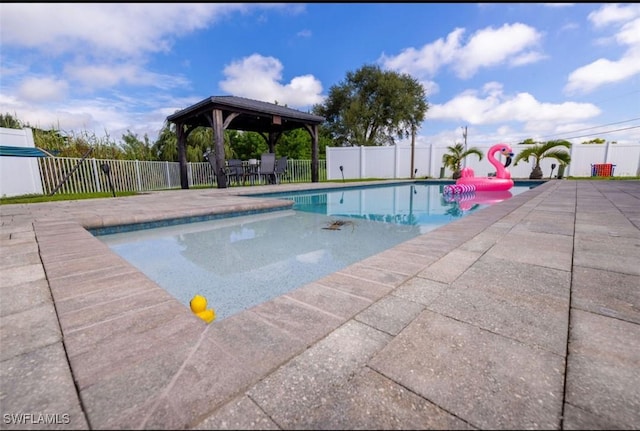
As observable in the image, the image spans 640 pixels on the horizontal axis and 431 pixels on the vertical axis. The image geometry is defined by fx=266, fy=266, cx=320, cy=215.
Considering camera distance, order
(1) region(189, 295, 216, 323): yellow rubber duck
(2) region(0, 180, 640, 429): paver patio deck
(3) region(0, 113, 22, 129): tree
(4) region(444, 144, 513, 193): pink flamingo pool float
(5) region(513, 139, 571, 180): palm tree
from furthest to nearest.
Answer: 1. (5) region(513, 139, 571, 180): palm tree
2. (3) region(0, 113, 22, 129): tree
3. (4) region(444, 144, 513, 193): pink flamingo pool float
4. (1) region(189, 295, 216, 323): yellow rubber duck
5. (2) region(0, 180, 640, 429): paver patio deck

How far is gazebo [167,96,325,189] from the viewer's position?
359 inches

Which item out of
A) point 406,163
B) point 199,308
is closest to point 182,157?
point 199,308

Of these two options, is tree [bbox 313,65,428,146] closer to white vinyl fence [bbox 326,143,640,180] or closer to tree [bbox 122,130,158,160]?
white vinyl fence [bbox 326,143,640,180]

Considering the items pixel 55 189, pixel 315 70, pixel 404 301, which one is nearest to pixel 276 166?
pixel 55 189

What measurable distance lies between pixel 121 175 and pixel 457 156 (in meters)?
17.7

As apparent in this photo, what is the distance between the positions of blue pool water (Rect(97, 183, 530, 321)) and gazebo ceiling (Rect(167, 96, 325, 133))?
16.6 feet

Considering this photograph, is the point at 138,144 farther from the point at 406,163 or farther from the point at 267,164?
the point at 406,163

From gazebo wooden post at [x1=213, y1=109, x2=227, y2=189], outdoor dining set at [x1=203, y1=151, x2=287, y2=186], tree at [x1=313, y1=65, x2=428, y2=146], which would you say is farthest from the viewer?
tree at [x1=313, y1=65, x2=428, y2=146]

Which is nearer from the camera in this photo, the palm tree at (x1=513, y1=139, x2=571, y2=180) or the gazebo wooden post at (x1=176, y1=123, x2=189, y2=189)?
the gazebo wooden post at (x1=176, y1=123, x2=189, y2=189)

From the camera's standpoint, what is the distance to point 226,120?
370 inches

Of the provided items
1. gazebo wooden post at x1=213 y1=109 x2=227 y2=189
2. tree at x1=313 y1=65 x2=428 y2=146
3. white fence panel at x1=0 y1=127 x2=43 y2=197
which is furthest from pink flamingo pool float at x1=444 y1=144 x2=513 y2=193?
tree at x1=313 y1=65 x2=428 y2=146

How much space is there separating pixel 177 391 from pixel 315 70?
29.5 metres

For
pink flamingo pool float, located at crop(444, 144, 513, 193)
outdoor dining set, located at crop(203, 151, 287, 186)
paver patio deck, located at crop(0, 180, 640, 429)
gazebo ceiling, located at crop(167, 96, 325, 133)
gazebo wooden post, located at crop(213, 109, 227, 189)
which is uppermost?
gazebo ceiling, located at crop(167, 96, 325, 133)

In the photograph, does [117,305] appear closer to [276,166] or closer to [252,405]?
[252,405]
